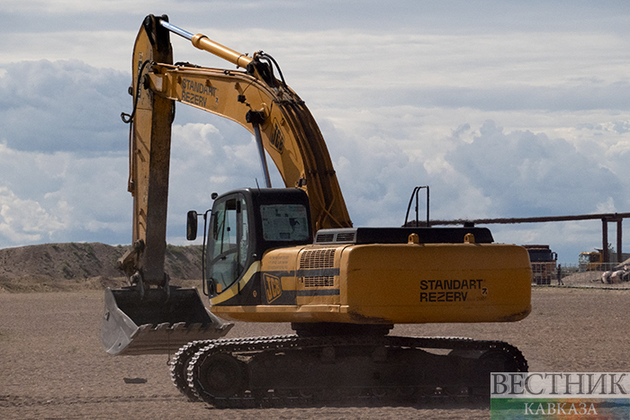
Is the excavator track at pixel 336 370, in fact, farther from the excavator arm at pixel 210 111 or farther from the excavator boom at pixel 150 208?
the excavator boom at pixel 150 208

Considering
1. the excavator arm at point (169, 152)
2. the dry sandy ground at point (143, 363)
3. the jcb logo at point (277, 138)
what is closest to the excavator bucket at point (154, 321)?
the excavator arm at point (169, 152)

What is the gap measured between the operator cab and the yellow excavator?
0.02m

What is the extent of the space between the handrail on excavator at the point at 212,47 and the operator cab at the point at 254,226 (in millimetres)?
2913

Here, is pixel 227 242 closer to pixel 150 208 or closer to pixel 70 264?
pixel 150 208

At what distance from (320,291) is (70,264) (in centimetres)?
6915

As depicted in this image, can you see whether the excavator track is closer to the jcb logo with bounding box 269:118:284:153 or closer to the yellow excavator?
the yellow excavator

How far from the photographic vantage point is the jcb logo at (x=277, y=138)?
12.9 meters

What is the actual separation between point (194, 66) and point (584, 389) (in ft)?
29.5

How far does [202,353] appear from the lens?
11.3m

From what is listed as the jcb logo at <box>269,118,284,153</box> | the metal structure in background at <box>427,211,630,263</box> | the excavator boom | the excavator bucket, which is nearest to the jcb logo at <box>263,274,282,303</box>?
the jcb logo at <box>269,118,284,153</box>

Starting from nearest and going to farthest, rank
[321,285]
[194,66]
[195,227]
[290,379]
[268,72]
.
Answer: [321,285] → [290,379] → [195,227] → [268,72] → [194,66]

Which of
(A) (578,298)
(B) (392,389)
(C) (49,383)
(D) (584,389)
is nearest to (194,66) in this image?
(C) (49,383)

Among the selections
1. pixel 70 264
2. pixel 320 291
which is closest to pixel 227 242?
pixel 320 291

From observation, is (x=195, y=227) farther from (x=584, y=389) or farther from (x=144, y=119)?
(x=584, y=389)
